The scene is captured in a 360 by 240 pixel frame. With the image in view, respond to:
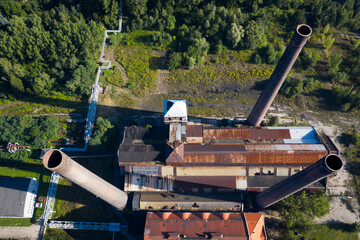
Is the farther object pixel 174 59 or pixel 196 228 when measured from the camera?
pixel 174 59

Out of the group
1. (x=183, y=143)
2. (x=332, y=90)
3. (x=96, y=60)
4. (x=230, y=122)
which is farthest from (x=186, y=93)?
(x=332, y=90)

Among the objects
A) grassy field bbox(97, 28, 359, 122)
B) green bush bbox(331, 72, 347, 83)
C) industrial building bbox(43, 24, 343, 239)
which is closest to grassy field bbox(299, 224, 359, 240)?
industrial building bbox(43, 24, 343, 239)

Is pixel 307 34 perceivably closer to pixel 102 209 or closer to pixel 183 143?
pixel 183 143

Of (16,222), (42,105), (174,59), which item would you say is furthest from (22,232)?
(174,59)

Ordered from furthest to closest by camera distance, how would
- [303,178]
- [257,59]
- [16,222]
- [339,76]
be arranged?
[257,59]
[339,76]
[16,222]
[303,178]

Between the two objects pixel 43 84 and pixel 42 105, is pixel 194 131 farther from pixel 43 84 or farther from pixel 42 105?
pixel 42 105
